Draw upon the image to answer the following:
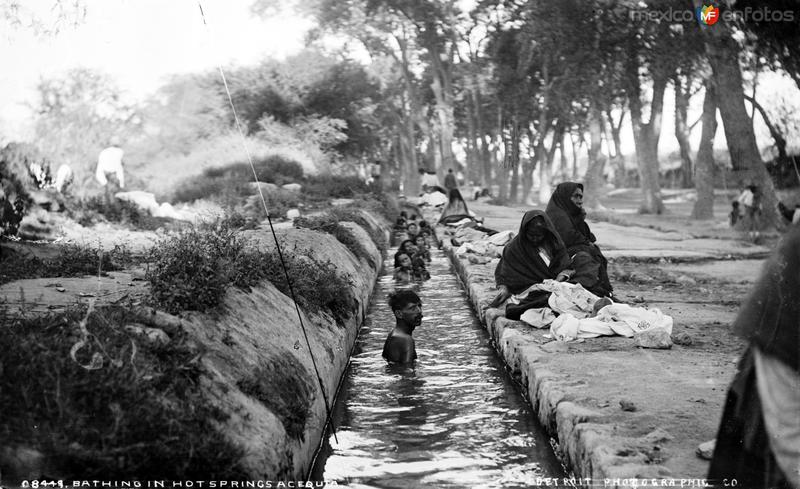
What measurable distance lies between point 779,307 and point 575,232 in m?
6.09

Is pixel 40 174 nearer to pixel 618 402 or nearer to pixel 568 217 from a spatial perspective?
pixel 568 217

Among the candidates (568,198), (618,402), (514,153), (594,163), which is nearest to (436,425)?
(618,402)

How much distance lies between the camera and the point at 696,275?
1184 cm

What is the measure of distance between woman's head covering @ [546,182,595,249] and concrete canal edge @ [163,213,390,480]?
3319 mm

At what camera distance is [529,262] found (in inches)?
335

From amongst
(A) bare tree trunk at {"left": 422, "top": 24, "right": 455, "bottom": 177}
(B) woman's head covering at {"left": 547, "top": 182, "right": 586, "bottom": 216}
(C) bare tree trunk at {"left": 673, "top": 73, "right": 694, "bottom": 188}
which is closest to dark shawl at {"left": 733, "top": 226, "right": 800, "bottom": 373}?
(B) woman's head covering at {"left": 547, "top": 182, "right": 586, "bottom": 216}

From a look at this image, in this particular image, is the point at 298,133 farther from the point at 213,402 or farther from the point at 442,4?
the point at 213,402

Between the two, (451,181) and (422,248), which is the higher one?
(451,181)

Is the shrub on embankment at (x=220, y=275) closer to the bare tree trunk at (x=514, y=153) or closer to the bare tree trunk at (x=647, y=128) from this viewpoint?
the bare tree trunk at (x=647, y=128)

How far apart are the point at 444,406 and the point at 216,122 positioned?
86.9 ft

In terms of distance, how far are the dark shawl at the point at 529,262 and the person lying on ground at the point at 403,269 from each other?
12.7 feet

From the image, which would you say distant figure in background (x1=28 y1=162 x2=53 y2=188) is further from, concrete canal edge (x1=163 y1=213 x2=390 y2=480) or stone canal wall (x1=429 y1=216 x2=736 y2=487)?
stone canal wall (x1=429 y1=216 x2=736 y2=487)

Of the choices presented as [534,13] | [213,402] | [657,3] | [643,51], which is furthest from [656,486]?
[534,13]

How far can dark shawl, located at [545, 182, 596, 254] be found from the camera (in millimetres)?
9062
